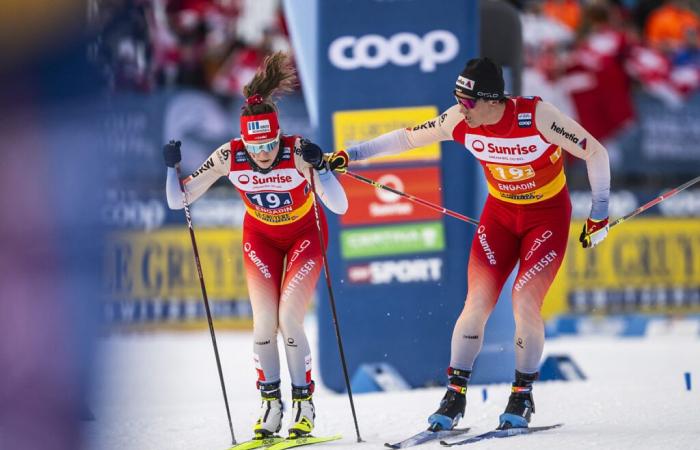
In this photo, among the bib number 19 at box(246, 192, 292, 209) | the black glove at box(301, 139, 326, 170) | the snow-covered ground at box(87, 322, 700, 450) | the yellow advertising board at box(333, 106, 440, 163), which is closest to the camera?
the snow-covered ground at box(87, 322, 700, 450)

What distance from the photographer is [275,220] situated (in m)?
5.16

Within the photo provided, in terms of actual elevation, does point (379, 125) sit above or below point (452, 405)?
above

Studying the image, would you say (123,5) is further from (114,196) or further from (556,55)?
(556,55)

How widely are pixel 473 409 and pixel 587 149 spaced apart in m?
1.64

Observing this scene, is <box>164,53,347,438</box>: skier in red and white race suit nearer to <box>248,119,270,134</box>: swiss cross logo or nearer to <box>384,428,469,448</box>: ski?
<box>248,119,270,134</box>: swiss cross logo

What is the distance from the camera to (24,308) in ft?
4.75

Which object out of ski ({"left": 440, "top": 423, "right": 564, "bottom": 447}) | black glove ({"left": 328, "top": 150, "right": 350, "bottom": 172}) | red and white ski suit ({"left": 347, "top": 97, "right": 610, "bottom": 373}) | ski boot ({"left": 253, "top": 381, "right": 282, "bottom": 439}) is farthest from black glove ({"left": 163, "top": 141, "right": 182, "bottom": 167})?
ski ({"left": 440, "top": 423, "right": 564, "bottom": 447})

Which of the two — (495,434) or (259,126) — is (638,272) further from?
(259,126)

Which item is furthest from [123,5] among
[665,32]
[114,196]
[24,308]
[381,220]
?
[665,32]

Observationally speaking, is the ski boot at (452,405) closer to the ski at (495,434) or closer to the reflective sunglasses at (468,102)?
the ski at (495,434)

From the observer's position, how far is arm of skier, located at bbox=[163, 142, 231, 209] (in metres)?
5.05

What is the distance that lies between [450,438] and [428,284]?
249cm

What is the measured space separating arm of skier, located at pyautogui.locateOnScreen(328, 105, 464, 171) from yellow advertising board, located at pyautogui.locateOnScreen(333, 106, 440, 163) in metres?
1.78

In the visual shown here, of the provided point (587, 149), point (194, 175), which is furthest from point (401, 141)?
point (194, 175)
